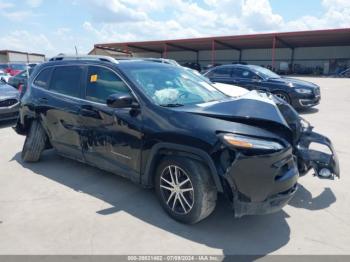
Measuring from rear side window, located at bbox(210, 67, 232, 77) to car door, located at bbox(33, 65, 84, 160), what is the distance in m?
7.57

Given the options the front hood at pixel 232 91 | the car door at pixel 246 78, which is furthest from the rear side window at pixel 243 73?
the front hood at pixel 232 91

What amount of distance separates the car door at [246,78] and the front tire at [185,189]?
26.2 feet

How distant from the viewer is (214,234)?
325 centimetres

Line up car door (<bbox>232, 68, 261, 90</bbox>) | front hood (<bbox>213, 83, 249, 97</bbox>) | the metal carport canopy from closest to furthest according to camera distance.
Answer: front hood (<bbox>213, 83, 249, 97</bbox>) → car door (<bbox>232, 68, 261, 90</bbox>) → the metal carport canopy

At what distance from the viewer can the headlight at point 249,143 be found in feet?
9.47

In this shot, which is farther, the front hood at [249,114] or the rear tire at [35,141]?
the rear tire at [35,141]

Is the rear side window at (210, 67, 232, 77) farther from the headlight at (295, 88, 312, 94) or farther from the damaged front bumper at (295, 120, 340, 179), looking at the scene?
the damaged front bumper at (295, 120, 340, 179)

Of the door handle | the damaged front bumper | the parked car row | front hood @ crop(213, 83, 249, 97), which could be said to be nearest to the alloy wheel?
the damaged front bumper

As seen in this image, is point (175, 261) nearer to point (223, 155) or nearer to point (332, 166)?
point (223, 155)

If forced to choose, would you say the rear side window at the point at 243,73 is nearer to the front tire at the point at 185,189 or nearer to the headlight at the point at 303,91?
the headlight at the point at 303,91

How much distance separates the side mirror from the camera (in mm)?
3467

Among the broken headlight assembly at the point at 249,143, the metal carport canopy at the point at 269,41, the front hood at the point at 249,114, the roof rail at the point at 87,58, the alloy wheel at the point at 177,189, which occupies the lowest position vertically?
the alloy wheel at the point at 177,189

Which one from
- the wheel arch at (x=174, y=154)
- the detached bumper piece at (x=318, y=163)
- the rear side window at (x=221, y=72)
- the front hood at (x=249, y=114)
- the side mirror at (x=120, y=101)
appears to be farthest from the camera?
the rear side window at (x=221, y=72)

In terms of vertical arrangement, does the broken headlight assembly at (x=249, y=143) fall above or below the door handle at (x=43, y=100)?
below
